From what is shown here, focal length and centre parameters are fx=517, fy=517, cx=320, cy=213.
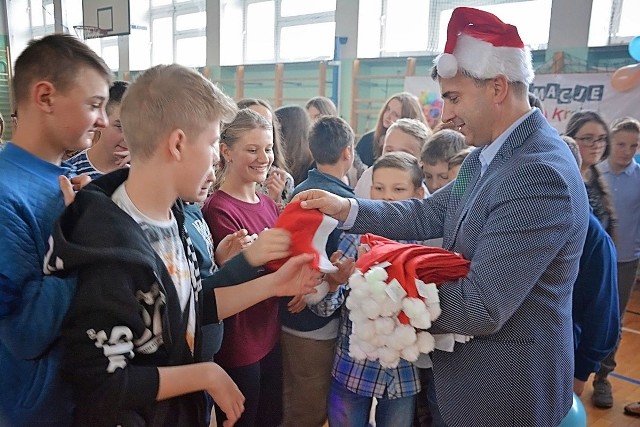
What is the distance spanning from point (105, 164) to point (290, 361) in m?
1.14

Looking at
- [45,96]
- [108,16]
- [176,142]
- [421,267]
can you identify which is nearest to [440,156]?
[421,267]

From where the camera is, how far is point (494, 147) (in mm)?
1464

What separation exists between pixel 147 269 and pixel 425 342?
72 cm

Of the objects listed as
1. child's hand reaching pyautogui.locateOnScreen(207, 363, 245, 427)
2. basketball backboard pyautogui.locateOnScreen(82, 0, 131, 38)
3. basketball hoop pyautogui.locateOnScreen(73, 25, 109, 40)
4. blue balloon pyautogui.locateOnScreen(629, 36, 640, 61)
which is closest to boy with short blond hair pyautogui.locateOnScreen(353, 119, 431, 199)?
child's hand reaching pyautogui.locateOnScreen(207, 363, 245, 427)

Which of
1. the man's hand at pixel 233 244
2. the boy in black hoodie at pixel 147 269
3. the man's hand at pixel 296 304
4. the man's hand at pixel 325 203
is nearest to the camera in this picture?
the boy in black hoodie at pixel 147 269

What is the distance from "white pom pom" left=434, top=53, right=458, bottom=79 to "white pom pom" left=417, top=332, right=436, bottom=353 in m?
0.73

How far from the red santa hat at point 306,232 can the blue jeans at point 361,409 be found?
0.77m

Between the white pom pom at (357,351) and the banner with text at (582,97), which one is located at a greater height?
the banner with text at (582,97)

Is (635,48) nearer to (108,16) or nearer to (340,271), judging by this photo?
(340,271)

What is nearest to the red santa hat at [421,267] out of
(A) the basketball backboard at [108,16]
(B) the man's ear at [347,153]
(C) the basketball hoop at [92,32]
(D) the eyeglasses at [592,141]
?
(B) the man's ear at [347,153]

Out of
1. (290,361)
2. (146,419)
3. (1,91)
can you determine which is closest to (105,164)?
(290,361)

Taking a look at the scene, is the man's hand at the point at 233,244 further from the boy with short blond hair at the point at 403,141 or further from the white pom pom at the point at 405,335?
the boy with short blond hair at the point at 403,141

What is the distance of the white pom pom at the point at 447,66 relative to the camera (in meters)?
1.46

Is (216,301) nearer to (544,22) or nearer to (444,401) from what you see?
(444,401)
